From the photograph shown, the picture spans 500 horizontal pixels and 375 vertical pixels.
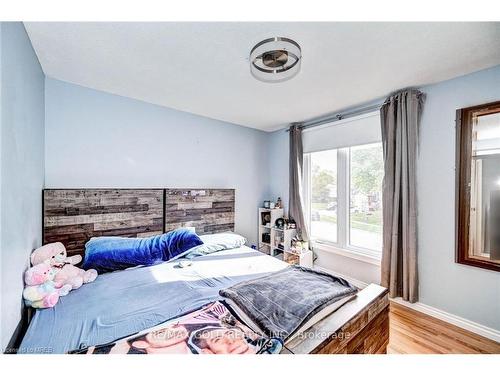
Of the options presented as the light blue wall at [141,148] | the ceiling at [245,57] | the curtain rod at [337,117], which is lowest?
the light blue wall at [141,148]

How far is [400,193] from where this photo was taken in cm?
225

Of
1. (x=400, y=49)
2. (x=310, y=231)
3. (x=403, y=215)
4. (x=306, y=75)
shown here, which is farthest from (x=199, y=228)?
(x=400, y=49)

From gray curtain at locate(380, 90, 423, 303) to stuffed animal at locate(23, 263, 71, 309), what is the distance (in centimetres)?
289

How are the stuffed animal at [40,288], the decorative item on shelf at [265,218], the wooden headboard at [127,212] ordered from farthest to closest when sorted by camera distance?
1. the decorative item on shelf at [265,218]
2. the wooden headboard at [127,212]
3. the stuffed animal at [40,288]

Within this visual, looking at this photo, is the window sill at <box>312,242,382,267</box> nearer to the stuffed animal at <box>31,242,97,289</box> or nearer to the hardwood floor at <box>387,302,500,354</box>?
the hardwood floor at <box>387,302,500,354</box>

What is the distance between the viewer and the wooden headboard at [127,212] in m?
2.00

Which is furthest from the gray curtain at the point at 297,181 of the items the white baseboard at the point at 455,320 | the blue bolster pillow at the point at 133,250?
the blue bolster pillow at the point at 133,250

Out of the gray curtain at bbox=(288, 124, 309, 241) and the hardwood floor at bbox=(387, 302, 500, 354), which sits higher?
the gray curtain at bbox=(288, 124, 309, 241)

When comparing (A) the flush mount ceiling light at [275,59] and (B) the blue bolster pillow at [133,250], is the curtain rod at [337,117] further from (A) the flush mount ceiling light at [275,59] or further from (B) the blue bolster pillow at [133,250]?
(B) the blue bolster pillow at [133,250]

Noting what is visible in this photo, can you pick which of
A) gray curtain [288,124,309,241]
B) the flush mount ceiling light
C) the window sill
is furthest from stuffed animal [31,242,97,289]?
the window sill

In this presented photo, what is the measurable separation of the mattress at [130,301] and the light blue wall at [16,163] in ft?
0.60

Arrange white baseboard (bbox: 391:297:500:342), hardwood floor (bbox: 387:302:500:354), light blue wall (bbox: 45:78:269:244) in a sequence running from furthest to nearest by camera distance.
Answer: light blue wall (bbox: 45:78:269:244)
white baseboard (bbox: 391:297:500:342)
hardwood floor (bbox: 387:302:500:354)

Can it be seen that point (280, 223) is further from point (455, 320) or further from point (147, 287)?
point (147, 287)

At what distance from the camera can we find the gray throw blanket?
3.59ft
